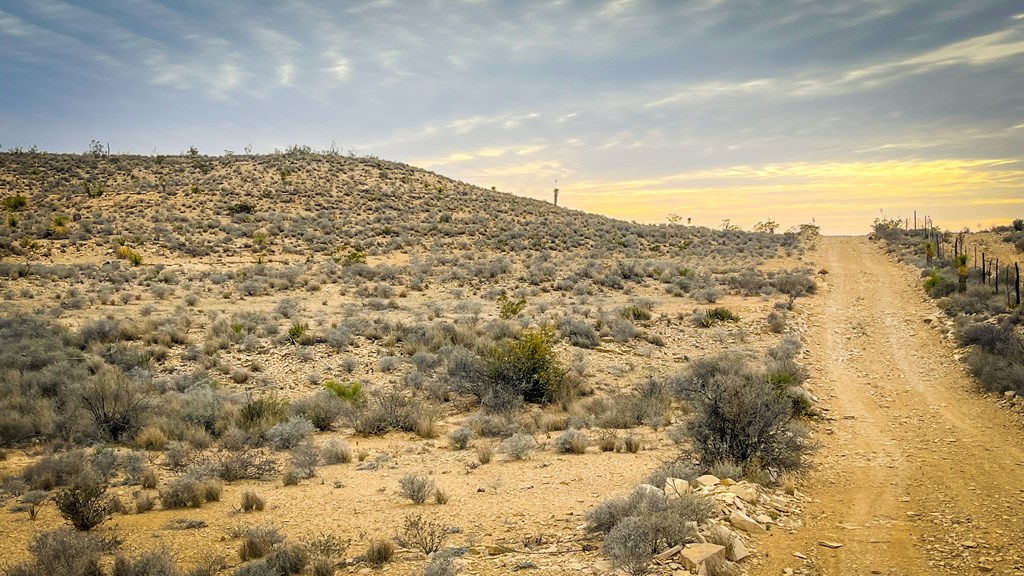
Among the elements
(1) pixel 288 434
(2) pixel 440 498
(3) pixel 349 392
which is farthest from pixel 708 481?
(3) pixel 349 392

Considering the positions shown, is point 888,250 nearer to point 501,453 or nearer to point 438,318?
point 438,318

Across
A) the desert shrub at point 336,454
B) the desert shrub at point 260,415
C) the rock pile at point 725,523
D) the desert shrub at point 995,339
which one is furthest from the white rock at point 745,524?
the desert shrub at point 995,339

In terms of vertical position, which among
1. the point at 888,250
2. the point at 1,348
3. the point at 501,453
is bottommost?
the point at 501,453

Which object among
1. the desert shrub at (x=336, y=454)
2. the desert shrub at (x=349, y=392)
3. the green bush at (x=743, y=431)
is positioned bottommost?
the desert shrub at (x=336, y=454)

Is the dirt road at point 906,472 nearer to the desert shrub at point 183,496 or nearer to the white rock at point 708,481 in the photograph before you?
the white rock at point 708,481

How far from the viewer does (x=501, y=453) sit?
34.3 ft

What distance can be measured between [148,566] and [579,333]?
48.9 ft

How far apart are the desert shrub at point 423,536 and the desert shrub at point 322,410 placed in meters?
5.37

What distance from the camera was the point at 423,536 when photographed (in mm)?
6742

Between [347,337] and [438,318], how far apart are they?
479 centimetres

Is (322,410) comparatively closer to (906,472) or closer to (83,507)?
(83,507)

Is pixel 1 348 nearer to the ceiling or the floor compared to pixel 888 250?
nearer to the floor

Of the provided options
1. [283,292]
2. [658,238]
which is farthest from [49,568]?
[658,238]

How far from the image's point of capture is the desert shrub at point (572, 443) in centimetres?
1027
